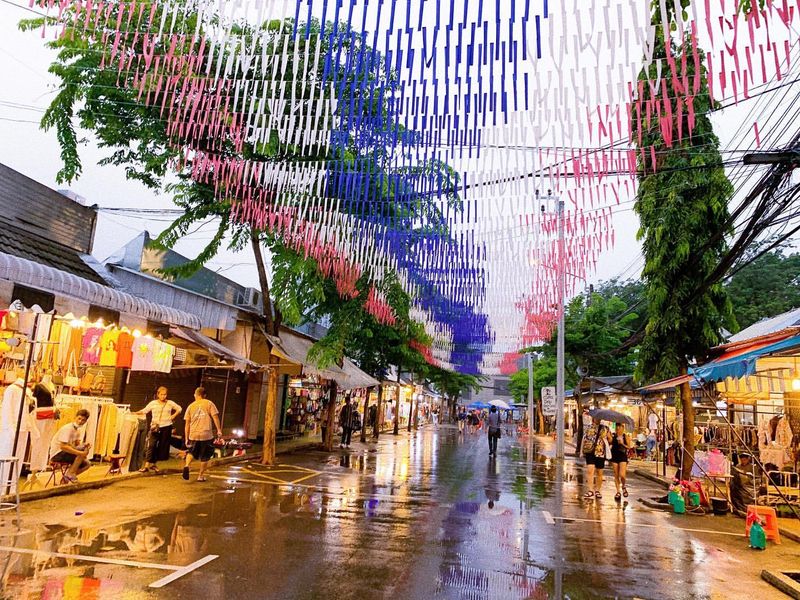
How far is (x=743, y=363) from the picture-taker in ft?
33.1

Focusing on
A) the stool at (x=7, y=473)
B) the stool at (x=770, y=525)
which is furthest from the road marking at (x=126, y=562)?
the stool at (x=770, y=525)

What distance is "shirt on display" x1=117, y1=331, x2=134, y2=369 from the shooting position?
12.3 metres

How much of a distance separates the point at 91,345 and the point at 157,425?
324 cm

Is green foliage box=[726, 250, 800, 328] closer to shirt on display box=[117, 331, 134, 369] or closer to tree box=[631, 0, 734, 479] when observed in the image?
tree box=[631, 0, 734, 479]

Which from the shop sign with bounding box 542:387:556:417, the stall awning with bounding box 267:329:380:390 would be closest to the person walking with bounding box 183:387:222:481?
the stall awning with bounding box 267:329:380:390

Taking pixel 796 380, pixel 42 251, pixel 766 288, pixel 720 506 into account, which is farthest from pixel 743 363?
pixel 766 288

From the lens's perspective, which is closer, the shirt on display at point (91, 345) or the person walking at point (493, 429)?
the shirt on display at point (91, 345)

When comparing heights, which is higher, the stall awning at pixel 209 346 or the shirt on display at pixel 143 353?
the stall awning at pixel 209 346

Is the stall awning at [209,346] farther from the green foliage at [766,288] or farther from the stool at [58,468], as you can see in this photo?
the green foliage at [766,288]

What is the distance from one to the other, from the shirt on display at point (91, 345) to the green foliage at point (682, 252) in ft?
45.5

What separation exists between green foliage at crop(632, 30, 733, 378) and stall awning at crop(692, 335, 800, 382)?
4408mm

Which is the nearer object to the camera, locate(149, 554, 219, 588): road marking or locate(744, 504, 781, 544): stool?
locate(149, 554, 219, 588): road marking

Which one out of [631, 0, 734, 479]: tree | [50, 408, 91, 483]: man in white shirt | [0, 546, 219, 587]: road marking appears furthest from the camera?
[631, 0, 734, 479]: tree

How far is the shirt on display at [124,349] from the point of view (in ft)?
40.3
